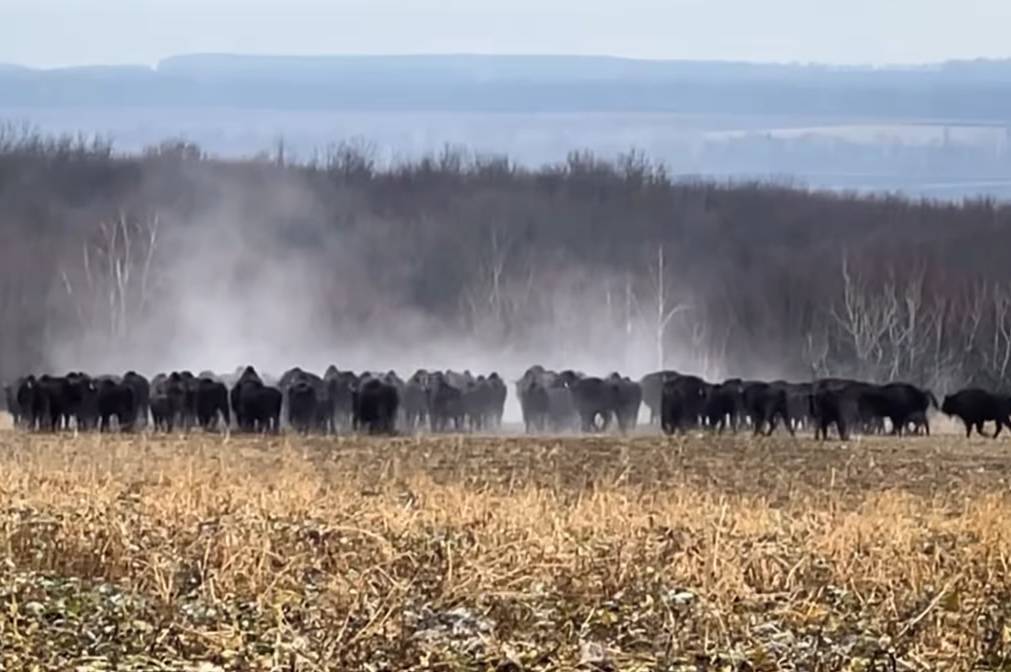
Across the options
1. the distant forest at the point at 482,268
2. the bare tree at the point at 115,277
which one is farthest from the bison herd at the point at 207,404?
the bare tree at the point at 115,277

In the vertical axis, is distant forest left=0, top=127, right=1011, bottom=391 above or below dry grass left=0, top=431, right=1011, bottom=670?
above

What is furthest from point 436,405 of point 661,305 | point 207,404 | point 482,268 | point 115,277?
point 482,268

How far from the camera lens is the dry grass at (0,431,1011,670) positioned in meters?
9.03

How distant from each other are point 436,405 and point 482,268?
A: 4670 cm

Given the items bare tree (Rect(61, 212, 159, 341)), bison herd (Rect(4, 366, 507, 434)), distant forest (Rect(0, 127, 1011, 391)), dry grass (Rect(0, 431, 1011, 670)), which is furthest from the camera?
bare tree (Rect(61, 212, 159, 341))

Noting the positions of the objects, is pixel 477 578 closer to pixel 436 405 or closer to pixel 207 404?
pixel 207 404

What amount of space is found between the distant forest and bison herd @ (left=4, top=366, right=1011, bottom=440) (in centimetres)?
3103

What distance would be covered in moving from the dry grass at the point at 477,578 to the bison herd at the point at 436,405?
16.2 meters

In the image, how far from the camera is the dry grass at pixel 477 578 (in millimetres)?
9031

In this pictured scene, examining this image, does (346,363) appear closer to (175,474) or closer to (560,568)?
(175,474)

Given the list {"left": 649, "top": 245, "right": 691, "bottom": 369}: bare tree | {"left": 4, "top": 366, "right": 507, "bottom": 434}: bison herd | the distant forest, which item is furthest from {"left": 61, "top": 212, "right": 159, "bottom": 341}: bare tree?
{"left": 4, "top": 366, "right": 507, "bottom": 434}: bison herd

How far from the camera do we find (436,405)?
3919cm

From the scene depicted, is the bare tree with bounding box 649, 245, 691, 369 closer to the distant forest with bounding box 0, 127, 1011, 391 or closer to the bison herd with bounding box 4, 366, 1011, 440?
the distant forest with bounding box 0, 127, 1011, 391

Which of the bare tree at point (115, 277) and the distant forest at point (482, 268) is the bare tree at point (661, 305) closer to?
the distant forest at point (482, 268)
